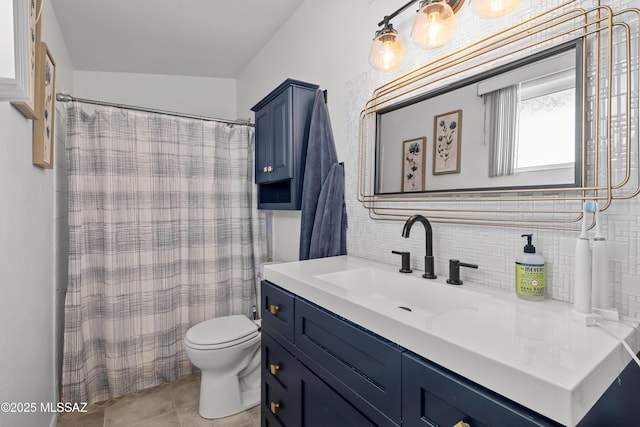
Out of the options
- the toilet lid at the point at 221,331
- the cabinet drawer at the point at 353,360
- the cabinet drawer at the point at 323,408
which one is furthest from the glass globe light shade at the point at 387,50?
the toilet lid at the point at 221,331

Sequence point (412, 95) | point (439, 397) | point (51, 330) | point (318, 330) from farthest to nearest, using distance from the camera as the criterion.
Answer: point (51, 330)
point (412, 95)
point (318, 330)
point (439, 397)

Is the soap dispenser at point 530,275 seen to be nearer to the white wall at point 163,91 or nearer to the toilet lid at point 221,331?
the toilet lid at point 221,331

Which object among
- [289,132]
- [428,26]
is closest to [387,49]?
[428,26]

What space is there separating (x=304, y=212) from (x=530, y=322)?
3.88 ft

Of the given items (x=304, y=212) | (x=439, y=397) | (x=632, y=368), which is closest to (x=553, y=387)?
(x=439, y=397)

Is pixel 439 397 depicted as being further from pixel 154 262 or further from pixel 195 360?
pixel 154 262

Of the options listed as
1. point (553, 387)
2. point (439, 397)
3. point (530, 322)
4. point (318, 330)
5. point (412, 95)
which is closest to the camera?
point (553, 387)

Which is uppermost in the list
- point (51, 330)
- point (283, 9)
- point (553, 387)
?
point (283, 9)

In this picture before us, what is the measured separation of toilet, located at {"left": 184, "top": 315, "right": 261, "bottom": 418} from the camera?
1715 millimetres

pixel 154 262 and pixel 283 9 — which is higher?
pixel 283 9

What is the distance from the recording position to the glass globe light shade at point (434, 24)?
110cm

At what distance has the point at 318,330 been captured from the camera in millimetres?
998

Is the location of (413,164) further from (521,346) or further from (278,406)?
(278,406)

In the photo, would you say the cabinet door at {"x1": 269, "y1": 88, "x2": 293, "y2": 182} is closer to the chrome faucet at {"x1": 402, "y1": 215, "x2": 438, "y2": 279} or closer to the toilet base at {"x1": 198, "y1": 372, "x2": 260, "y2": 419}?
the chrome faucet at {"x1": 402, "y1": 215, "x2": 438, "y2": 279}
